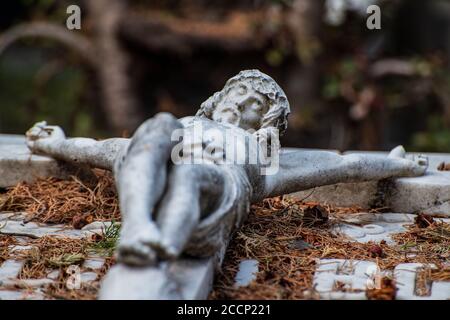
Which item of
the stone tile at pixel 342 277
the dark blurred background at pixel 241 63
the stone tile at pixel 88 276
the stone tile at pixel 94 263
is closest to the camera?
the stone tile at pixel 342 277

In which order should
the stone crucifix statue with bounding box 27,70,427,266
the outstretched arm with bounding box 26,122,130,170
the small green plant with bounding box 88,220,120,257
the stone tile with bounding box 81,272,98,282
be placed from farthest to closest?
the outstretched arm with bounding box 26,122,130,170 < the small green plant with bounding box 88,220,120,257 < the stone tile with bounding box 81,272,98,282 < the stone crucifix statue with bounding box 27,70,427,266

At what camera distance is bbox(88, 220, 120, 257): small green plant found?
170 inches

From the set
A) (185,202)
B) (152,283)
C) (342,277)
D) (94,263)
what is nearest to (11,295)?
(94,263)

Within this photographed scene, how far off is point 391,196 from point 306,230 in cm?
75

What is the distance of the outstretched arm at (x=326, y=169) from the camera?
15.5 feet

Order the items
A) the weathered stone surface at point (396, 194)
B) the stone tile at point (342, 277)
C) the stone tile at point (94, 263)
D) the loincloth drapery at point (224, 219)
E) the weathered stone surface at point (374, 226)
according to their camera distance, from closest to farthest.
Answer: the loincloth drapery at point (224, 219)
the stone tile at point (342, 277)
the stone tile at point (94, 263)
the weathered stone surface at point (374, 226)
the weathered stone surface at point (396, 194)

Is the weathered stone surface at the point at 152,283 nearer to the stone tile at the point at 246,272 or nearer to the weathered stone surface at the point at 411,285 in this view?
the stone tile at the point at 246,272

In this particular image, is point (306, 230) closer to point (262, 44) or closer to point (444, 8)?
point (262, 44)

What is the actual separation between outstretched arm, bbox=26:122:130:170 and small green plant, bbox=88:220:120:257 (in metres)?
0.45

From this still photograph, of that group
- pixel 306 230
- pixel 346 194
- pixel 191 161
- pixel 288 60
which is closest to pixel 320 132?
pixel 288 60

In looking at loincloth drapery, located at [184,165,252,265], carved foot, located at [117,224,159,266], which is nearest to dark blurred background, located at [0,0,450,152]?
loincloth drapery, located at [184,165,252,265]

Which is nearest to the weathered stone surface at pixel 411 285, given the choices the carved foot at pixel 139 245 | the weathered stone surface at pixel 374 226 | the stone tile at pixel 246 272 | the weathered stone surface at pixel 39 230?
the weathered stone surface at pixel 374 226

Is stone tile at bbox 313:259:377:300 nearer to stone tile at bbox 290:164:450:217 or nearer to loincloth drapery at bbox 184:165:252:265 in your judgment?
loincloth drapery at bbox 184:165:252:265

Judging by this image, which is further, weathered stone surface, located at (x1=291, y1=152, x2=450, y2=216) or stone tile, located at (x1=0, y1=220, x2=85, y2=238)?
weathered stone surface, located at (x1=291, y1=152, x2=450, y2=216)
